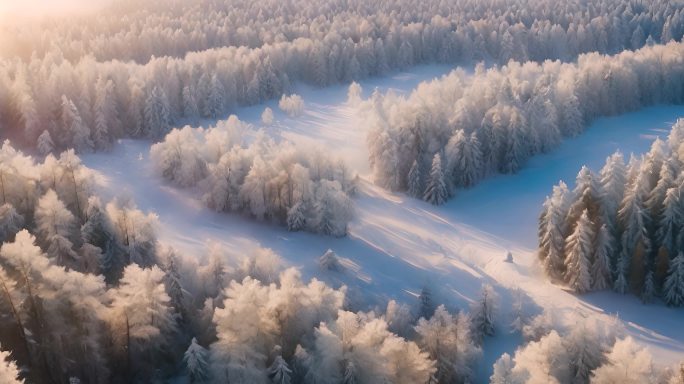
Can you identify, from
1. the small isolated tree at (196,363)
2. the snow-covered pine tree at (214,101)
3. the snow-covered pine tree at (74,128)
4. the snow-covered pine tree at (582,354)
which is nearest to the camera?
the small isolated tree at (196,363)

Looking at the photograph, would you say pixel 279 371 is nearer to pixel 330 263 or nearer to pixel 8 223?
pixel 330 263

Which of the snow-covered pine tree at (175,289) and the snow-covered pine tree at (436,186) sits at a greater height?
the snow-covered pine tree at (175,289)

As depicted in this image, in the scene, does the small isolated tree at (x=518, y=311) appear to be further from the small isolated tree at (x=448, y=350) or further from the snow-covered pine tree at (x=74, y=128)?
the snow-covered pine tree at (x=74, y=128)

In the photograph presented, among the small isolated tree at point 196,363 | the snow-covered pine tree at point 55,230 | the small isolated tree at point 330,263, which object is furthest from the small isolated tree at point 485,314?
the snow-covered pine tree at point 55,230

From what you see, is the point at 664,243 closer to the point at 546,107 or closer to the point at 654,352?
the point at 654,352

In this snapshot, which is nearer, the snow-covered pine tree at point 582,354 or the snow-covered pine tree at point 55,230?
the snow-covered pine tree at point 582,354

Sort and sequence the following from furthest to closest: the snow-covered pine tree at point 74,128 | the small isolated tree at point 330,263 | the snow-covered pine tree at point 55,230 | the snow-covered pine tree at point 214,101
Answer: the snow-covered pine tree at point 214,101 → the snow-covered pine tree at point 74,128 → the small isolated tree at point 330,263 → the snow-covered pine tree at point 55,230

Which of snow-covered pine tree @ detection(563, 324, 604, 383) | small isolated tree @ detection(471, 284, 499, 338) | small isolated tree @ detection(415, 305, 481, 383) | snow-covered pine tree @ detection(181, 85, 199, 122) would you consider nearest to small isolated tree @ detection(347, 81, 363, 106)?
snow-covered pine tree @ detection(181, 85, 199, 122)

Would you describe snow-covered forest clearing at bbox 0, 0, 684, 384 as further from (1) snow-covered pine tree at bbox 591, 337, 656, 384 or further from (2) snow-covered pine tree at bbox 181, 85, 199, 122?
(2) snow-covered pine tree at bbox 181, 85, 199, 122
